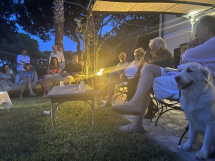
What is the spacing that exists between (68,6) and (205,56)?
1358cm

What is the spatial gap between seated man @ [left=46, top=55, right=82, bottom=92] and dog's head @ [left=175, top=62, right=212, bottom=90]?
4.64m

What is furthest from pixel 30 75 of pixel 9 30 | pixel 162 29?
pixel 9 30

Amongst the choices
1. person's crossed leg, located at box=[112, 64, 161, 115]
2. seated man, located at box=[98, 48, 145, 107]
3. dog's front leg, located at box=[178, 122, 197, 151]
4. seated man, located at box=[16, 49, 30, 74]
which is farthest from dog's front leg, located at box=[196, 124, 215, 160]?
seated man, located at box=[16, 49, 30, 74]

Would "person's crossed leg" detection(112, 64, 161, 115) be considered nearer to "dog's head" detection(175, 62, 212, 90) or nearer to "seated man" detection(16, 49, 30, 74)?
"dog's head" detection(175, 62, 212, 90)

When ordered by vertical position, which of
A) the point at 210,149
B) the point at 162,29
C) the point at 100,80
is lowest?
the point at 210,149

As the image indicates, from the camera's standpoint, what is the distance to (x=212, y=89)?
1408mm

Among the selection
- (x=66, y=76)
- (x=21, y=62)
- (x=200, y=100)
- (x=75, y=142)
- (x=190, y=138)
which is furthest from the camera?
(x=21, y=62)

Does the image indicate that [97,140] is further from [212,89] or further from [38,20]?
[38,20]

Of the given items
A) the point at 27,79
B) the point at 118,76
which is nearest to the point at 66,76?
the point at 27,79

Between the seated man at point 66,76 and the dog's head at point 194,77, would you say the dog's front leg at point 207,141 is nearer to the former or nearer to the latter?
the dog's head at point 194,77

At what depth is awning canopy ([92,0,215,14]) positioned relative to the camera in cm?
469

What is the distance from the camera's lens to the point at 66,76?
18.9 ft

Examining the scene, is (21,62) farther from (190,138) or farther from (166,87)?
(190,138)

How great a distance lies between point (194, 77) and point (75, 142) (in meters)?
1.47
